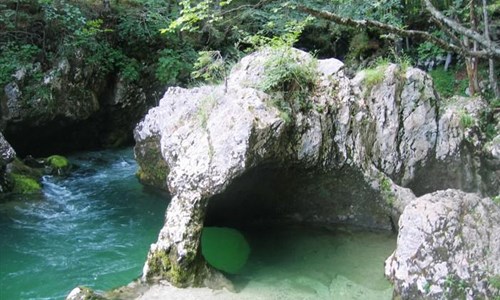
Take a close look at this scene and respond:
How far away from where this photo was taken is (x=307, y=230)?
9.87 meters

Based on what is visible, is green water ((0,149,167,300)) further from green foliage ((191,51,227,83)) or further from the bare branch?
the bare branch

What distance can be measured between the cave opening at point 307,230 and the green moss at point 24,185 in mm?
5890

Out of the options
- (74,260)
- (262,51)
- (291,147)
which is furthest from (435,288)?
(74,260)

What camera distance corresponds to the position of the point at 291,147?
8.80 m

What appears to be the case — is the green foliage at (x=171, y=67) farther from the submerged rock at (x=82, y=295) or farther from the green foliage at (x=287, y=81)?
the submerged rock at (x=82, y=295)

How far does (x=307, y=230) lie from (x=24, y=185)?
818cm

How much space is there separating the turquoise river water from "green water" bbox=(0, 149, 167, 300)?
0.02 metres

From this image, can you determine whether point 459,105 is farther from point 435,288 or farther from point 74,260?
point 74,260

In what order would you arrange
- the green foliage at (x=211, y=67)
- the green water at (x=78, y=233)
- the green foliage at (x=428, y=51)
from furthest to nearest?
1. the green foliage at (x=428, y=51)
2. the green foliage at (x=211, y=67)
3. the green water at (x=78, y=233)

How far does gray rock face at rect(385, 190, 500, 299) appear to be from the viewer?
572cm

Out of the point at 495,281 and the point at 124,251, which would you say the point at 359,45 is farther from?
the point at 495,281

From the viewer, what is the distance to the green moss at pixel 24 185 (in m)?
12.9

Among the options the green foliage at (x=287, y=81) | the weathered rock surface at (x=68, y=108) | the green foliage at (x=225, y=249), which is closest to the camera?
the green foliage at (x=225, y=249)

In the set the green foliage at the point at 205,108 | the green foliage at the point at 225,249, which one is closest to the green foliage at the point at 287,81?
the green foliage at the point at 205,108
